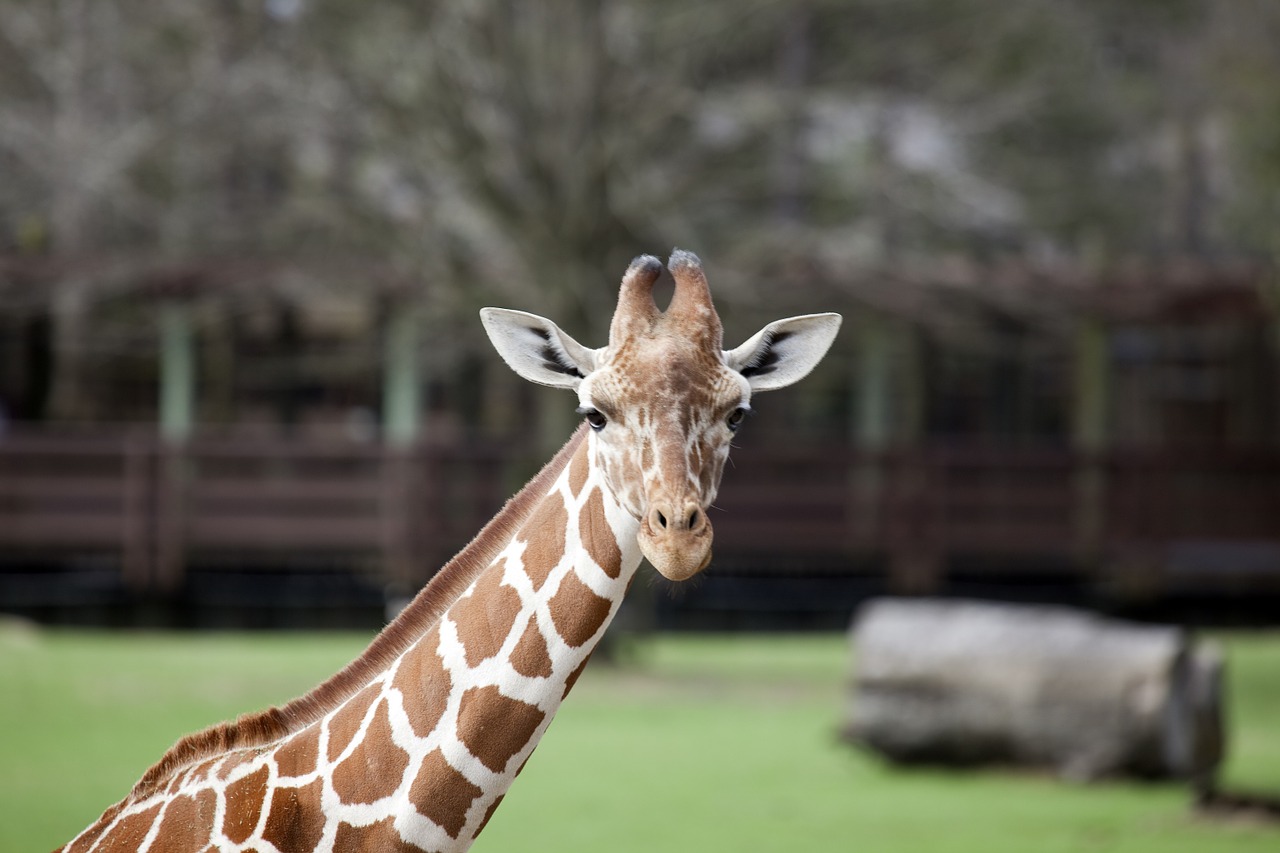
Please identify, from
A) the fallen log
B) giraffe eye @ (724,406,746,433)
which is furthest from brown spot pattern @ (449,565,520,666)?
the fallen log

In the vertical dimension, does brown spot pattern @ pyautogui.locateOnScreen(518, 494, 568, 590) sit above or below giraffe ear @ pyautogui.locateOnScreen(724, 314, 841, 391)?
below

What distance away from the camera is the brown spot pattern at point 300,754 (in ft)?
11.2

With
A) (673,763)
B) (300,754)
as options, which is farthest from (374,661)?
(673,763)

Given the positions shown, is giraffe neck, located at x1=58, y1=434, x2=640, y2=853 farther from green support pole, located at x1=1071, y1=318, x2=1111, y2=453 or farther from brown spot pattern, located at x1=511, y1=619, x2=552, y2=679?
green support pole, located at x1=1071, y1=318, x2=1111, y2=453

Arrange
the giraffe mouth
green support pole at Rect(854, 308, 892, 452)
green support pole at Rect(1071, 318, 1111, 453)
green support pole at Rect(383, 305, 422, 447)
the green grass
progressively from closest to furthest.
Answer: the giraffe mouth
the green grass
green support pole at Rect(383, 305, 422, 447)
green support pole at Rect(1071, 318, 1111, 453)
green support pole at Rect(854, 308, 892, 452)

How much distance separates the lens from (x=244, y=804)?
3379 millimetres

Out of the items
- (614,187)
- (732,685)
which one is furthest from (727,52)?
(732,685)

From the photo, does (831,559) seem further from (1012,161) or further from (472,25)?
(1012,161)

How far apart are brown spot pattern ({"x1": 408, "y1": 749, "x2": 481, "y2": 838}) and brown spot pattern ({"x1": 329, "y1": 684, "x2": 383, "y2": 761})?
8.3 inches

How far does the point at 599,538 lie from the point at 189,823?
1.09 meters

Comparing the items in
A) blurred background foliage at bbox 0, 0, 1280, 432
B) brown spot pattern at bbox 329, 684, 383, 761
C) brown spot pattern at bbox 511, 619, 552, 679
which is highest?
blurred background foliage at bbox 0, 0, 1280, 432

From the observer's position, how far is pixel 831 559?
1764 centimetres

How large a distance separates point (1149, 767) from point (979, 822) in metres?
1.36

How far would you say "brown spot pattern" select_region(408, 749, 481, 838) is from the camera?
10.9 feet
